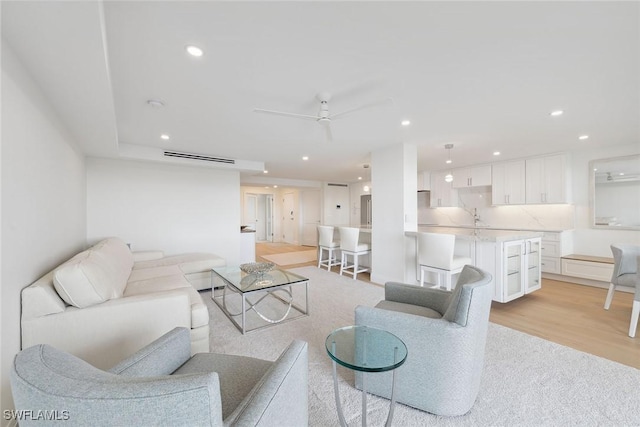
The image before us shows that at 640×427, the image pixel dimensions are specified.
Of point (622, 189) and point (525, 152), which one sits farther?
point (525, 152)

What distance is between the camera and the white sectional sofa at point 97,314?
→ 1603mm

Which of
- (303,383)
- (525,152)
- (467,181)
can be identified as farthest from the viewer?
(467,181)

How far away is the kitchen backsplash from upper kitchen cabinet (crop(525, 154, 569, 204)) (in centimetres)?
34

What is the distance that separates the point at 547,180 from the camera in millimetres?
4715

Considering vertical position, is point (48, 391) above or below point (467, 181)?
below

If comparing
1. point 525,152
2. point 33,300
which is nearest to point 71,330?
point 33,300

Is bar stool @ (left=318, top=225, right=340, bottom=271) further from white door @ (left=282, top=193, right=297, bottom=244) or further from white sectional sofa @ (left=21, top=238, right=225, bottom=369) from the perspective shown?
white door @ (left=282, top=193, right=297, bottom=244)

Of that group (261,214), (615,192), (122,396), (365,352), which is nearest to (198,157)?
(365,352)

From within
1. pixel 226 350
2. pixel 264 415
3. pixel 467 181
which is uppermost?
pixel 467 181

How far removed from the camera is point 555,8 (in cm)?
137

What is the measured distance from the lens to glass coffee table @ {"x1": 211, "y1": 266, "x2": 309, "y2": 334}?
273 centimetres

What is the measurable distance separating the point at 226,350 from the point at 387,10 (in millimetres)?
2694

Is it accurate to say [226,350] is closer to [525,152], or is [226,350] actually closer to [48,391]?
[48,391]

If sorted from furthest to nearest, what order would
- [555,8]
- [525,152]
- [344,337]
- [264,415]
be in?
[525,152] < [344,337] < [555,8] < [264,415]
